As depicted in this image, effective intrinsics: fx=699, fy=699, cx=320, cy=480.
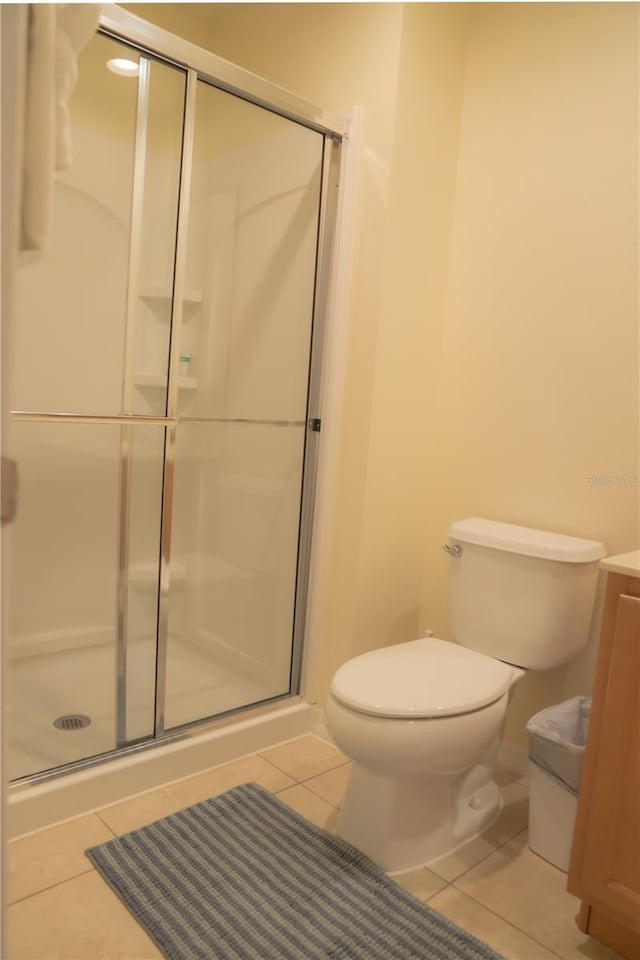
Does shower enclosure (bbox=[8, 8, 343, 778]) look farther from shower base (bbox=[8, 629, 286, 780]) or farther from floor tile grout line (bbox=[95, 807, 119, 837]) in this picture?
floor tile grout line (bbox=[95, 807, 119, 837])

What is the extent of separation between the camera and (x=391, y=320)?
2170 millimetres

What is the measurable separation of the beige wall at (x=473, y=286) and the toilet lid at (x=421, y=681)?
0.39 meters

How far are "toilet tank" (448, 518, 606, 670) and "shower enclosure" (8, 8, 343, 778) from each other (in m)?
0.58

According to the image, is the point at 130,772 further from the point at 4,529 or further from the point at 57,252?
the point at 57,252

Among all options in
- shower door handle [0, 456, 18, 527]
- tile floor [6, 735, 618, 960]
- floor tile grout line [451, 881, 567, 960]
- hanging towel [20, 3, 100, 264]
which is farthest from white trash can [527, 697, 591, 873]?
hanging towel [20, 3, 100, 264]

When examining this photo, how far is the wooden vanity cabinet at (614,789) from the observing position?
1.39 meters

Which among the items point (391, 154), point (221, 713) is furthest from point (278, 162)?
point (221, 713)

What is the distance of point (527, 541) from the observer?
6.26 ft

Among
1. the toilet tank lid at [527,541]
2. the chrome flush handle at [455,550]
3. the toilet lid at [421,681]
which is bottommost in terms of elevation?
the toilet lid at [421,681]

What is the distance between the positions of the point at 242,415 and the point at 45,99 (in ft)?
5.30

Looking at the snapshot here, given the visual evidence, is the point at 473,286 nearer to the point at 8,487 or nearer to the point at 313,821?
the point at 313,821

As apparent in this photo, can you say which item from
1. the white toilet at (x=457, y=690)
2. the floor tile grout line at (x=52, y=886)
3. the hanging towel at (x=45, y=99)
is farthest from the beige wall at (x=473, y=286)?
the hanging towel at (x=45, y=99)

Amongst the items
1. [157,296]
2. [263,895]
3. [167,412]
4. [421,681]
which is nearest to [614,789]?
[421,681]

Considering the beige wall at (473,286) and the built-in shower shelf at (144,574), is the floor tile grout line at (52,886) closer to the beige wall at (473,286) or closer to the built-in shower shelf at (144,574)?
the built-in shower shelf at (144,574)
